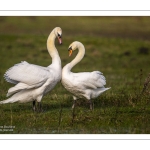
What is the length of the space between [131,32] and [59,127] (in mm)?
26113

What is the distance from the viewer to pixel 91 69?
24250mm

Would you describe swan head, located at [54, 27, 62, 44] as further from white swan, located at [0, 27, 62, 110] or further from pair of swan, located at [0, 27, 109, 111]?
white swan, located at [0, 27, 62, 110]

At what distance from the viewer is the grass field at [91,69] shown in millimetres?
12508

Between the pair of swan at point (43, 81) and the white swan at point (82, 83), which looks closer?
the pair of swan at point (43, 81)

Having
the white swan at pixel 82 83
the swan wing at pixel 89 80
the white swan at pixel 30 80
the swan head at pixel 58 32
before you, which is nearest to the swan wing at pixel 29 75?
the white swan at pixel 30 80

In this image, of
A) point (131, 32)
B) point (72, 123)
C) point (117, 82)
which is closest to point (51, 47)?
point (72, 123)

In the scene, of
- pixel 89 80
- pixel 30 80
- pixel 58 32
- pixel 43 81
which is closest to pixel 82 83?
pixel 89 80

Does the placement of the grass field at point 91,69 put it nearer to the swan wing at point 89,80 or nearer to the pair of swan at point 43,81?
the pair of swan at point 43,81

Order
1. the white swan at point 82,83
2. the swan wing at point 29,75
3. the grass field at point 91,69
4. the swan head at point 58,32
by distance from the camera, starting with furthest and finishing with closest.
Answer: the swan head at point 58,32 < the white swan at point 82,83 < the swan wing at point 29,75 < the grass field at point 91,69

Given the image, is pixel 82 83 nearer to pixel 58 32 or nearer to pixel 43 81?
pixel 43 81

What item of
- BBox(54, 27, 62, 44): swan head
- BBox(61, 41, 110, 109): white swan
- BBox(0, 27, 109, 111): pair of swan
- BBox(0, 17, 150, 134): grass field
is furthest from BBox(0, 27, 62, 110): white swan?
BBox(54, 27, 62, 44): swan head

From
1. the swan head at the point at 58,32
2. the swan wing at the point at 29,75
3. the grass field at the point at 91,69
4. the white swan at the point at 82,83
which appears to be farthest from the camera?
the swan head at the point at 58,32

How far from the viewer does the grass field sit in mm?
12508

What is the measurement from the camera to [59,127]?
12.3 m
